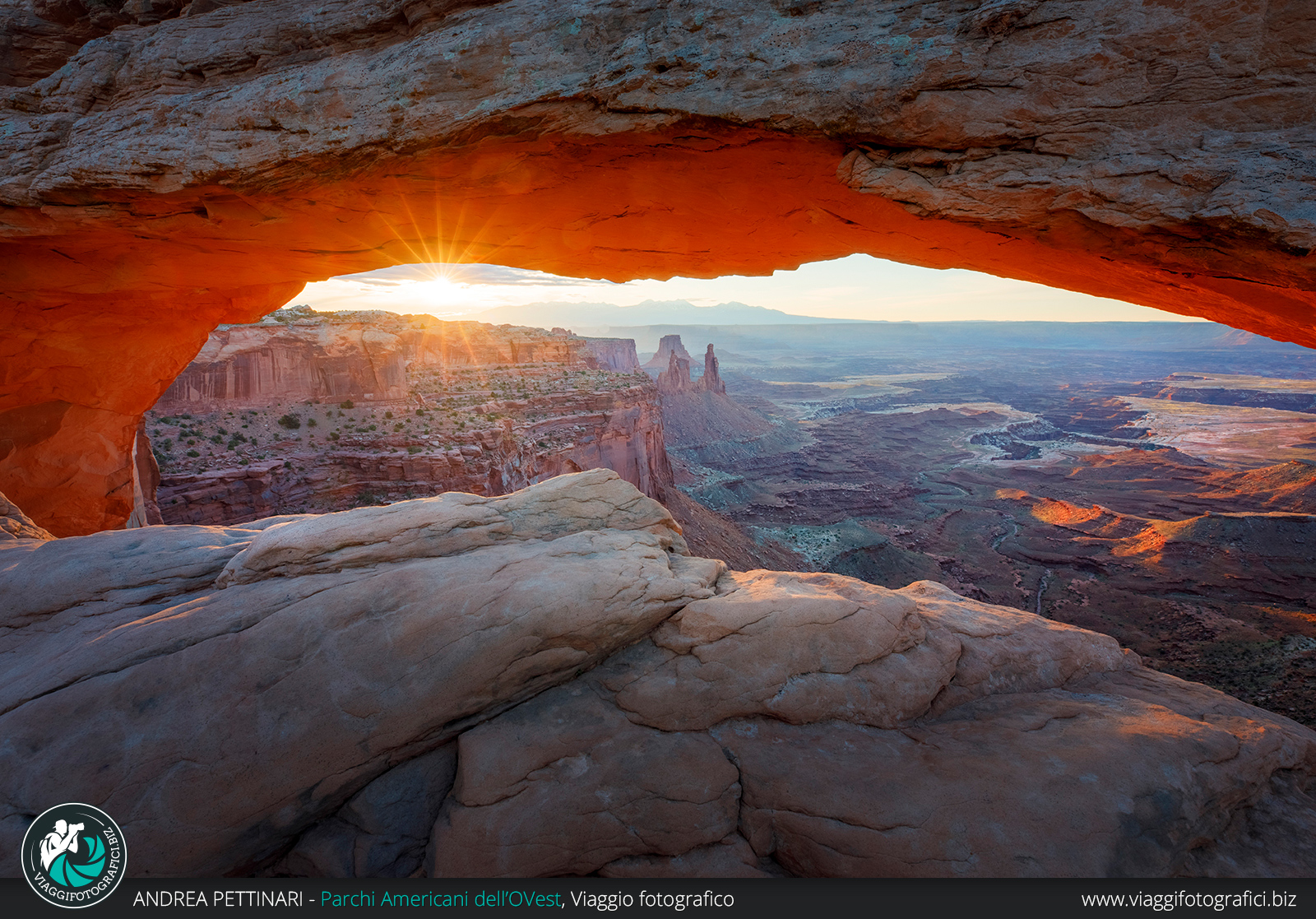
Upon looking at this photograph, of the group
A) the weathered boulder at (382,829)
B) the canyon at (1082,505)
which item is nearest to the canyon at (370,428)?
the canyon at (1082,505)

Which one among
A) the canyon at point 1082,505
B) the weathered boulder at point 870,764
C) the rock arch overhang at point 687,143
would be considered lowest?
the canyon at point 1082,505

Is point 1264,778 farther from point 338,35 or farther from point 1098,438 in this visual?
point 1098,438

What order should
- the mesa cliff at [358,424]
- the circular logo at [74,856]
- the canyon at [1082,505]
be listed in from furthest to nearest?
the mesa cliff at [358,424], the canyon at [1082,505], the circular logo at [74,856]

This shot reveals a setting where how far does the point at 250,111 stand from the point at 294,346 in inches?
1016

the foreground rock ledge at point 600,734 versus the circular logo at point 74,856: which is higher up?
the foreground rock ledge at point 600,734

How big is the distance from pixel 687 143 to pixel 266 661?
18.7 feet

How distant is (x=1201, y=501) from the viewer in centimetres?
3812

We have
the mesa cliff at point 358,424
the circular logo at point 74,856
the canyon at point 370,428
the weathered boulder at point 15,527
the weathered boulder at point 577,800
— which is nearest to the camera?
the circular logo at point 74,856

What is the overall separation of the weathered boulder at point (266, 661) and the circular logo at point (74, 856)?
98 mm

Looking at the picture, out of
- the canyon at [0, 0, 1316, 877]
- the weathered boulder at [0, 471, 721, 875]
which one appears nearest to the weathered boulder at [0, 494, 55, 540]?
the canyon at [0, 0, 1316, 877]

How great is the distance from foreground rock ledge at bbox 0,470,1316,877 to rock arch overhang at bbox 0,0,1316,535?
3.65 metres

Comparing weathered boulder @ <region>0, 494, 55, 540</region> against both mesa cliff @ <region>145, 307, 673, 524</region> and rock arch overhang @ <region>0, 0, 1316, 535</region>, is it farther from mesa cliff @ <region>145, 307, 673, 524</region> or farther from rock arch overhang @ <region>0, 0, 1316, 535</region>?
mesa cliff @ <region>145, 307, 673, 524</region>

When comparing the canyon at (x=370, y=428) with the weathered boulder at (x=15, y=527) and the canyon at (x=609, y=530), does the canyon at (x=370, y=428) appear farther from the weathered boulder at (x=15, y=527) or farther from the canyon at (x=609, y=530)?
the canyon at (x=609, y=530)

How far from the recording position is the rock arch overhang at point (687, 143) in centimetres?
370
